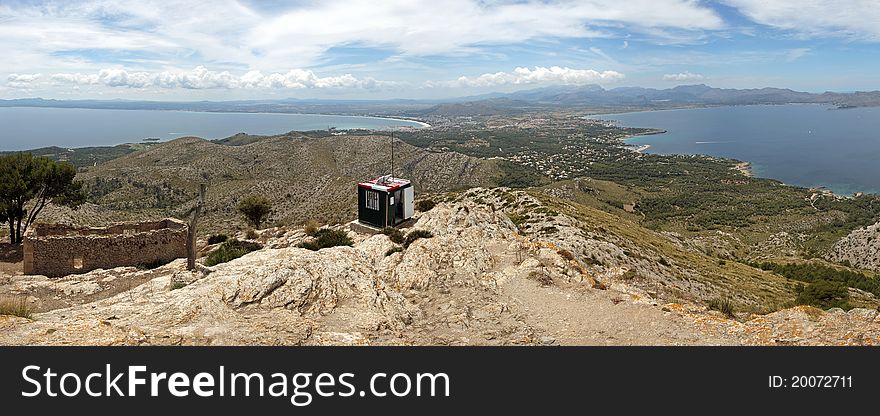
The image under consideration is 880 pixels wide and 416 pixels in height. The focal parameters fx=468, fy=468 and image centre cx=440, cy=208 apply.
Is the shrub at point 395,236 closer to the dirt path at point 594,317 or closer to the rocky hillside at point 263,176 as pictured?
the dirt path at point 594,317

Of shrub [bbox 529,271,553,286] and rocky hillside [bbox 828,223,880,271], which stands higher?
shrub [bbox 529,271,553,286]

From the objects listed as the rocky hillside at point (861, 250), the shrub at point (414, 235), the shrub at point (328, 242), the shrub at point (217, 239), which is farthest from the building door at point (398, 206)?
the rocky hillside at point (861, 250)

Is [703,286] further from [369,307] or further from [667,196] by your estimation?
[667,196]

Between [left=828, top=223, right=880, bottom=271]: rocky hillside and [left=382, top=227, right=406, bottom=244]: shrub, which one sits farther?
[left=828, top=223, right=880, bottom=271]: rocky hillside

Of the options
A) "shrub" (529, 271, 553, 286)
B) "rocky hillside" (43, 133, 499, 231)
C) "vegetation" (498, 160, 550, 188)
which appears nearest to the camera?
"shrub" (529, 271, 553, 286)

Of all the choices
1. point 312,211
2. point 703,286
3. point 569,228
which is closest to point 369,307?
point 569,228

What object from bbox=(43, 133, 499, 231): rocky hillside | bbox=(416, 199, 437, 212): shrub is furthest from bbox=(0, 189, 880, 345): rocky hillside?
bbox=(43, 133, 499, 231): rocky hillside

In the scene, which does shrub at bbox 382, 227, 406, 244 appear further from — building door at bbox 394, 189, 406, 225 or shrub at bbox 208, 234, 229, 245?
shrub at bbox 208, 234, 229, 245

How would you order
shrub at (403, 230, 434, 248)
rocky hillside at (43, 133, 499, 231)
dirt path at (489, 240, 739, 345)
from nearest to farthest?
dirt path at (489, 240, 739, 345), shrub at (403, 230, 434, 248), rocky hillside at (43, 133, 499, 231)
